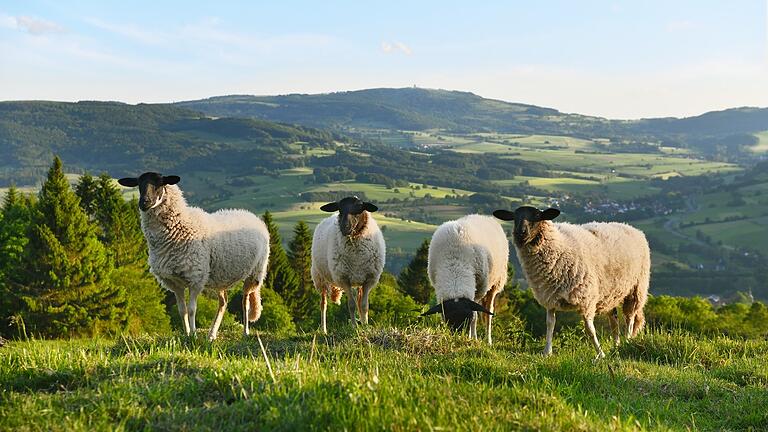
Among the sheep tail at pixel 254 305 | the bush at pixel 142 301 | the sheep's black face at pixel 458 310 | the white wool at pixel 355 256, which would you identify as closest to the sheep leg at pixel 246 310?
the sheep tail at pixel 254 305

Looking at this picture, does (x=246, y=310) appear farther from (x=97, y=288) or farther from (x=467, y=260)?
(x=97, y=288)

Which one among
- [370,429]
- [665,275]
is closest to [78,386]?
[370,429]

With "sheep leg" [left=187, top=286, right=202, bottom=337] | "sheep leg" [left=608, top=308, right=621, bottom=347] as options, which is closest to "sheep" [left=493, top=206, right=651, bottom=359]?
Result: "sheep leg" [left=608, top=308, right=621, bottom=347]

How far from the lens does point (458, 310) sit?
12.5 metres

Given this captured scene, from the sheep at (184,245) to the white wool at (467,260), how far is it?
4.18 m

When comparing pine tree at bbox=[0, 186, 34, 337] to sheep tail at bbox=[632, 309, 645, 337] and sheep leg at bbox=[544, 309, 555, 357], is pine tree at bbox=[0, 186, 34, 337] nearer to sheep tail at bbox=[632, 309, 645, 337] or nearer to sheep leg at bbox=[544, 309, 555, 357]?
sheep leg at bbox=[544, 309, 555, 357]

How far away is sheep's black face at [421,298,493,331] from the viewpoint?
40.7 ft

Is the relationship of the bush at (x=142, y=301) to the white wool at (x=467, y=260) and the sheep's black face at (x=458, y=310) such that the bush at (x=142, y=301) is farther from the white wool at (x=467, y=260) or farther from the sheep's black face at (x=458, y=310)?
the sheep's black face at (x=458, y=310)

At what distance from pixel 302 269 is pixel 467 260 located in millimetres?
60770

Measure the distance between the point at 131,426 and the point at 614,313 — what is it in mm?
11620

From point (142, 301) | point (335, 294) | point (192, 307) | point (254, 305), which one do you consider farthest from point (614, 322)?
point (142, 301)

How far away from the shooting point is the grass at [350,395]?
4.41 meters

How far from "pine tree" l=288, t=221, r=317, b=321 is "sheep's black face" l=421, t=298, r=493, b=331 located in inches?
2115

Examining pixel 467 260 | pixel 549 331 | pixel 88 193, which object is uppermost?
pixel 467 260
